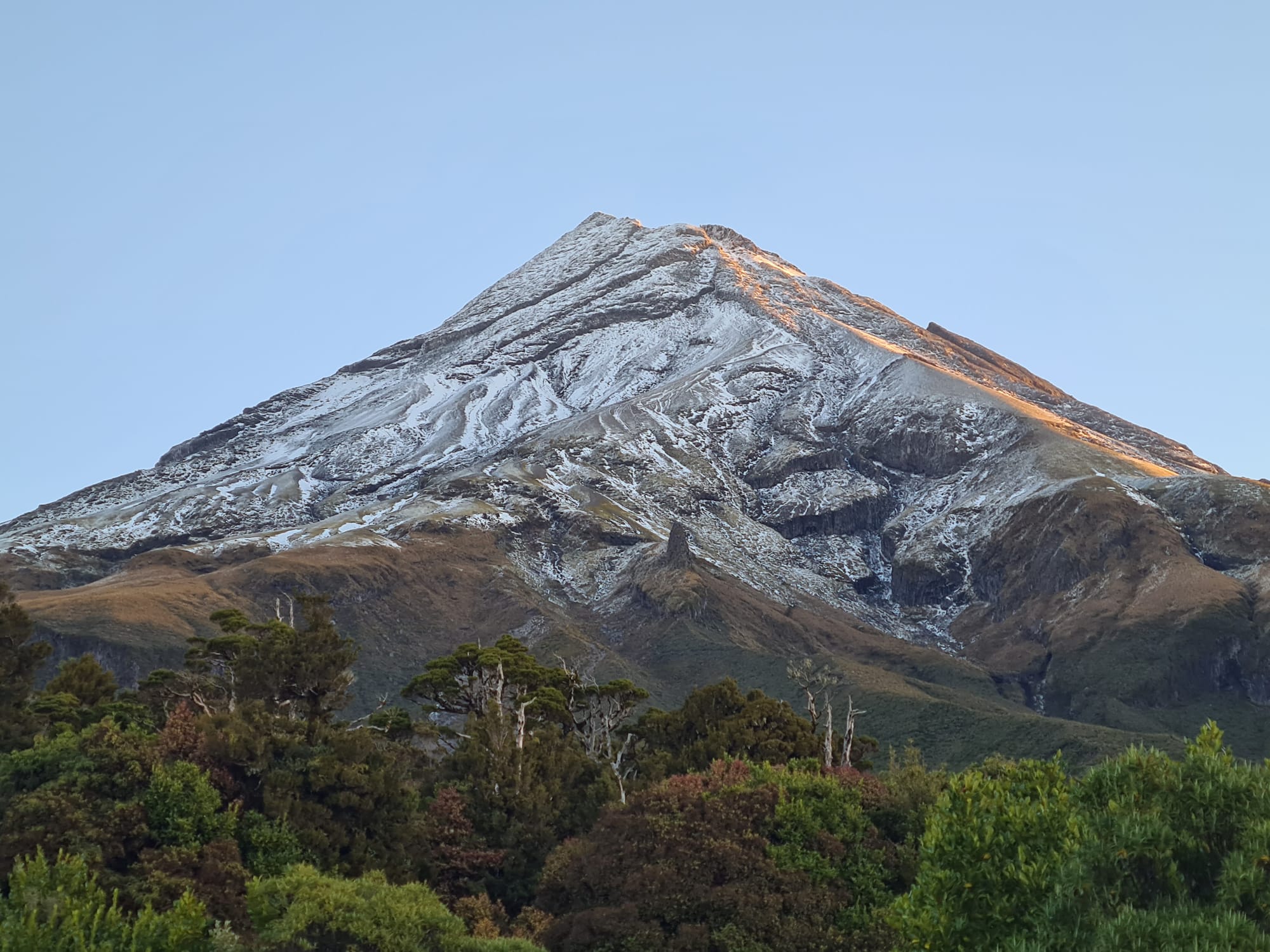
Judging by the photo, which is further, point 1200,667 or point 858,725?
point 1200,667

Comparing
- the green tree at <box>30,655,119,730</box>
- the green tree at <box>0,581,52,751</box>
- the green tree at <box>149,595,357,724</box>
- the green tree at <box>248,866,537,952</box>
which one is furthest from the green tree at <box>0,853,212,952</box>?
the green tree at <box>0,581,52,751</box>

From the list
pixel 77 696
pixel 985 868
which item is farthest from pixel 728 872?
pixel 77 696

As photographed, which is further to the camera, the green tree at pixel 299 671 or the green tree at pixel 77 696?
the green tree at pixel 77 696

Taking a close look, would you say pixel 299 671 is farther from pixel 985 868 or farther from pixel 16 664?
pixel 985 868

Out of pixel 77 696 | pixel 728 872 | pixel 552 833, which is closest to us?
pixel 728 872

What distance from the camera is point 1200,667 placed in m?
120

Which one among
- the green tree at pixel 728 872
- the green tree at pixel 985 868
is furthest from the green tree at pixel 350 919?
the green tree at pixel 985 868

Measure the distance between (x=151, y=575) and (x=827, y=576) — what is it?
7714 centimetres

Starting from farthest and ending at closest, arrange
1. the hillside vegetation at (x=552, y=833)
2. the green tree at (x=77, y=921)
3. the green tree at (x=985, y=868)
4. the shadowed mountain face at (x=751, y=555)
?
the shadowed mountain face at (x=751, y=555) < the green tree at (x=77, y=921) < the green tree at (x=985, y=868) < the hillside vegetation at (x=552, y=833)

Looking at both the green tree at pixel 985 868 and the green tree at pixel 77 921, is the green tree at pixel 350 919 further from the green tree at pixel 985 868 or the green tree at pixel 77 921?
the green tree at pixel 985 868

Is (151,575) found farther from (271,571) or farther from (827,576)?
(827,576)

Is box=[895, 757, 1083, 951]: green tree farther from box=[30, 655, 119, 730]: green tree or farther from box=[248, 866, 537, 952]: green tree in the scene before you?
box=[30, 655, 119, 730]: green tree

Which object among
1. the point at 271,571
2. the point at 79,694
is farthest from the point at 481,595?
the point at 79,694

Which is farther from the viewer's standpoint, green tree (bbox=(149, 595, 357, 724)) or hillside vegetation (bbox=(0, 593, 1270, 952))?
green tree (bbox=(149, 595, 357, 724))
